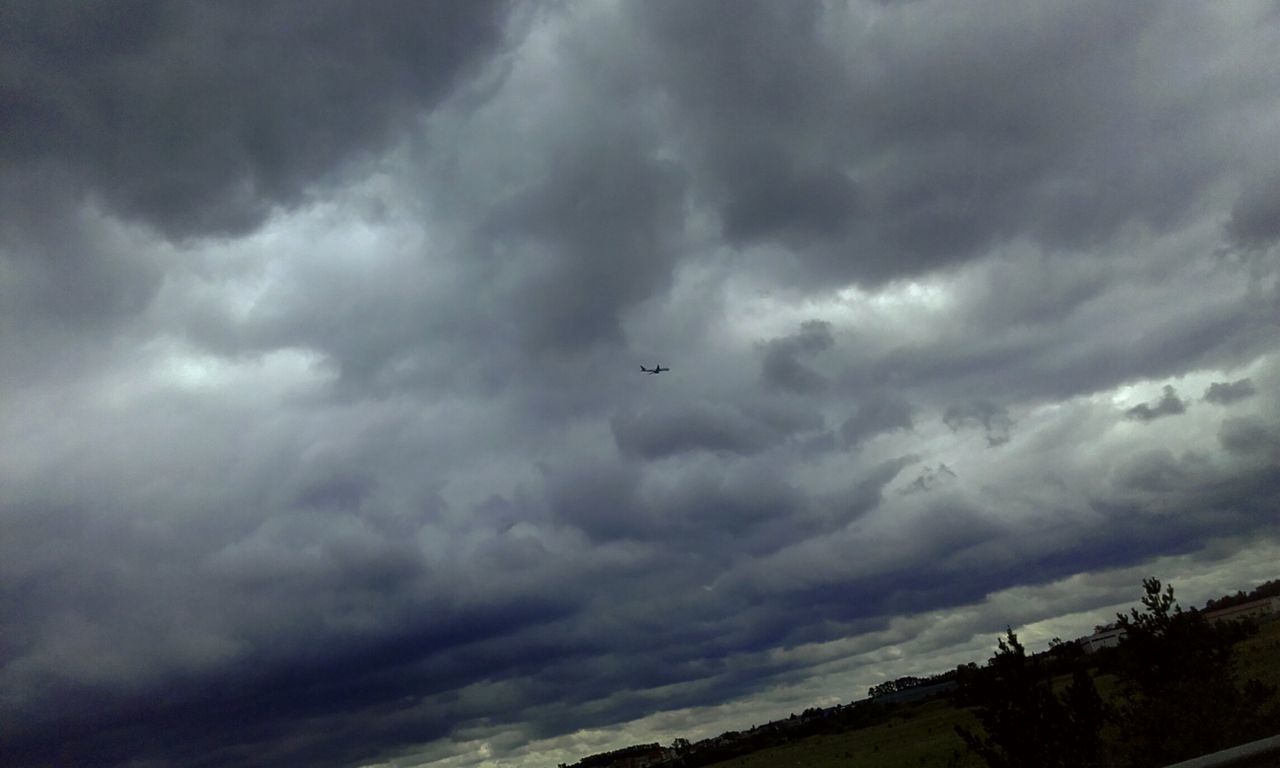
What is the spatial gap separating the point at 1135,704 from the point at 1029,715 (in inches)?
289

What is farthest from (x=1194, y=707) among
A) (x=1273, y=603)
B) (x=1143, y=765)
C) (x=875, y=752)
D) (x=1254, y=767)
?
(x=1273, y=603)

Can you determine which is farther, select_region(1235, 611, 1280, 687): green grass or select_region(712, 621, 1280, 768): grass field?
select_region(712, 621, 1280, 768): grass field

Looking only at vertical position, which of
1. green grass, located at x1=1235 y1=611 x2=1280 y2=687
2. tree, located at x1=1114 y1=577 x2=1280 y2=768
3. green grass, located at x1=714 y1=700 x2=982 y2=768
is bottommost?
green grass, located at x1=714 y1=700 x2=982 y2=768

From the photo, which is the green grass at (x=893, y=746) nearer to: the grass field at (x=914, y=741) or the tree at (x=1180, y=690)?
the grass field at (x=914, y=741)

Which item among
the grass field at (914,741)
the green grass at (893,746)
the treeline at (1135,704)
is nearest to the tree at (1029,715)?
the treeline at (1135,704)

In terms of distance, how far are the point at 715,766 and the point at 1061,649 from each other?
173 m

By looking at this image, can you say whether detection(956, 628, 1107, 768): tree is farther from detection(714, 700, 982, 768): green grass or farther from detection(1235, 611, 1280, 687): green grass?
detection(714, 700, 982, 768): green grass

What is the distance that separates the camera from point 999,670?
3161cm

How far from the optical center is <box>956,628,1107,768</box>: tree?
29609mm

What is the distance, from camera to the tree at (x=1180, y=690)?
98.0 ft

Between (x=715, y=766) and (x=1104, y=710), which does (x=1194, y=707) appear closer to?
(x=1104, y=710)

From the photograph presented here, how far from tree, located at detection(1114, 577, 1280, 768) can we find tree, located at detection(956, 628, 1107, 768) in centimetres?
225

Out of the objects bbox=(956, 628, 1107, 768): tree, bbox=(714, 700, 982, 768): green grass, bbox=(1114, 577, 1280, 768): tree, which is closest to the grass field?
bbox=(714, 700, 982, 768): green grass

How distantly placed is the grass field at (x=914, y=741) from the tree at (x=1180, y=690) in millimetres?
19813
